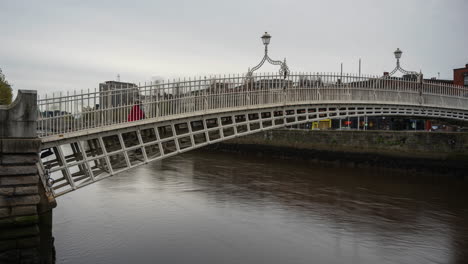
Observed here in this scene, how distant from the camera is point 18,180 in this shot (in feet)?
24.9

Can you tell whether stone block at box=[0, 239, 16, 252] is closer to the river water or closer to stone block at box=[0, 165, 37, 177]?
stone block at box=[0, 165, 37, 177]

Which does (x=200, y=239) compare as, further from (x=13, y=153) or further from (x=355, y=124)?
(x=355, y=124)

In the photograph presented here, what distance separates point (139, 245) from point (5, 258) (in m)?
3.34

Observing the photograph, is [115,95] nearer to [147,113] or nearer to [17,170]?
[147,113]

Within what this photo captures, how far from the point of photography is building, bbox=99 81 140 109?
31.6ft

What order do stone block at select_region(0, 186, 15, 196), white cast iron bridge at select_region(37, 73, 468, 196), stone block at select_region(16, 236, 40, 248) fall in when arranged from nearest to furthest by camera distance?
stone block at select_region(0, 186, 15, 196) < stone block at select_region(16, 236, 40, 248) < white cast iron bridge at select_region(37, 73, 468, 196)

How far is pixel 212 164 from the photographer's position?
28.8 m

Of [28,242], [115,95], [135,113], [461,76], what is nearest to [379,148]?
[461,76]

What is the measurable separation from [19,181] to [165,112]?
3962mm

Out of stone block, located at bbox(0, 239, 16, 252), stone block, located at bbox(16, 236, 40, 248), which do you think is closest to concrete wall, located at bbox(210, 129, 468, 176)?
stone block, located at bbox(16, 236, 40, 248)

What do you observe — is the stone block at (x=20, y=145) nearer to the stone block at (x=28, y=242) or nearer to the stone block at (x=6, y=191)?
the stone block at (x=6, y=191)

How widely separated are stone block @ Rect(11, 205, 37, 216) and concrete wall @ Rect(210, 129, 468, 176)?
22.2 m

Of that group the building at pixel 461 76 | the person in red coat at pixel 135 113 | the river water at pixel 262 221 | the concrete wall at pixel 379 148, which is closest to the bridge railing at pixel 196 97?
the person in red coat at pixel 135 113

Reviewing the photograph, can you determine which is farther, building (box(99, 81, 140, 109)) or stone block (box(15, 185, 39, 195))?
building (box(99, 81, 140, 109))
